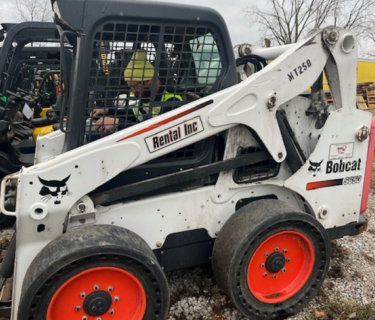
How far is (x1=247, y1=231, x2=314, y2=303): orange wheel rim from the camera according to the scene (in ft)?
9.24

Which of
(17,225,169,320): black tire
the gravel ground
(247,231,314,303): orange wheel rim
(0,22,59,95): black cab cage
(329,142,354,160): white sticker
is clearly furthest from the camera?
(0,22,59,95): black cab cage

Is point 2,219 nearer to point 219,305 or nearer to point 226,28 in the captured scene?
point 219,305

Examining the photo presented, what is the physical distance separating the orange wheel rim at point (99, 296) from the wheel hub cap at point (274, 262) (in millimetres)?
1000

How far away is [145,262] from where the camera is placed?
7.63ft

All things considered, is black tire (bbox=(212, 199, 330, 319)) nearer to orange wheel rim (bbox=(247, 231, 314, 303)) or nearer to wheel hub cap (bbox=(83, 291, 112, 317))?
orange wheel rim (bbox=(247, 231, 314, 303))

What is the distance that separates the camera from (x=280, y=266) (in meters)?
2.84

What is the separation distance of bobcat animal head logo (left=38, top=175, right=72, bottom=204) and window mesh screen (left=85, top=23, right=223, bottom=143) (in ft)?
1.35

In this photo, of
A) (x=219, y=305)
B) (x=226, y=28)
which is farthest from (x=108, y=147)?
(x=219, y=305)

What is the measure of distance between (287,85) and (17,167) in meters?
3.95

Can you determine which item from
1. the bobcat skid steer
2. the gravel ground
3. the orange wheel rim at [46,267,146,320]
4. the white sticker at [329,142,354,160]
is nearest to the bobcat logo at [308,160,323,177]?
the bobcat skid steer

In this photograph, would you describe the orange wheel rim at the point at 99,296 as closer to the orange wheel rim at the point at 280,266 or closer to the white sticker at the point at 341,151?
the orange wheel rim at the point at 280,266

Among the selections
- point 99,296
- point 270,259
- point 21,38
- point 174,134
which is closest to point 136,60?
point 174,134

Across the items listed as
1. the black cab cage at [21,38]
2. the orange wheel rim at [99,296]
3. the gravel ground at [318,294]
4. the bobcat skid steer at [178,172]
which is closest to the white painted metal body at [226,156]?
the bobcat skid steer at [178,172]

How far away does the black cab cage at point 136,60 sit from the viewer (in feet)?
7.77
